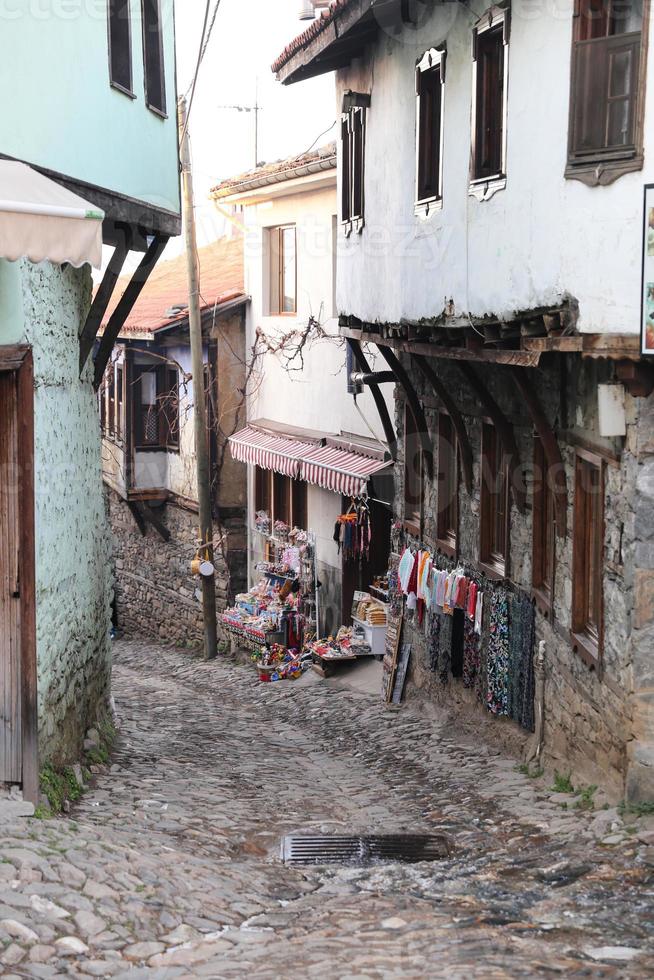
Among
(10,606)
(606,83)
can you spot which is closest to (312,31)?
(606,83)

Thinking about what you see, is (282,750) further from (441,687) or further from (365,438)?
(365,438)

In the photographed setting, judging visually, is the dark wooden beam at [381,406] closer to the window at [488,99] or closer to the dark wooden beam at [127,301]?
the dark wooden beam at [127,301]

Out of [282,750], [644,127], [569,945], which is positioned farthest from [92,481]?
[569,945]

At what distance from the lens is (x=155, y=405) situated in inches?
881

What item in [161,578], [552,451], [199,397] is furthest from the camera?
[161,578]

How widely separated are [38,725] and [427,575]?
18.2 feet

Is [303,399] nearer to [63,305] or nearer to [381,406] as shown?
[381,406]

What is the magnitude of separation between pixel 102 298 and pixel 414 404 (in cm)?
444

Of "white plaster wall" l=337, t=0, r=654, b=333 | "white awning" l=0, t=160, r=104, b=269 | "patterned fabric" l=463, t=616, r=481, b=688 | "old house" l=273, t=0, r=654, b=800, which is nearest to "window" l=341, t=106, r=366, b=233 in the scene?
"old house" l=273, t=0, r=654, b=800

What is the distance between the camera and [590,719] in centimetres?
837

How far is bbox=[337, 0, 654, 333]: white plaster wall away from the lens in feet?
23.8

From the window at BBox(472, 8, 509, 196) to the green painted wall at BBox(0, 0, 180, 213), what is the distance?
277 centimetres

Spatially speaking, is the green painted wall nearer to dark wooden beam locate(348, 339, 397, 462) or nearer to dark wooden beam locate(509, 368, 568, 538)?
dark wooden beam locate(509, 368, 568, 538)

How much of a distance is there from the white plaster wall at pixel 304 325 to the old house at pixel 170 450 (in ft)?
1.84
